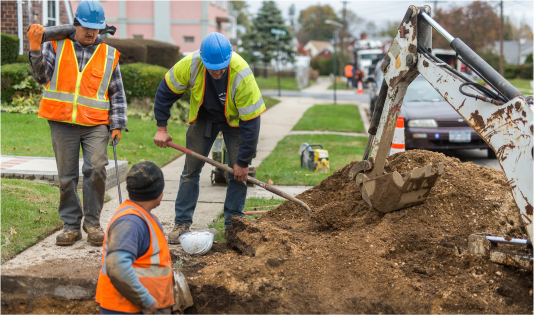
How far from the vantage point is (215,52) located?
159 inches

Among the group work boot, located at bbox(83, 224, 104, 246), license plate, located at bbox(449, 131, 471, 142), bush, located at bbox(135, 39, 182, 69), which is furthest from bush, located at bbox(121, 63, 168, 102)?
work boot, located at bbox(83, 224, 104, 246)

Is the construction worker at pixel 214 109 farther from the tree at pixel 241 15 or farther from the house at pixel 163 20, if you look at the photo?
the tree at pixel 241 15

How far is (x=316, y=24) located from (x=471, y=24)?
52713 millimetres

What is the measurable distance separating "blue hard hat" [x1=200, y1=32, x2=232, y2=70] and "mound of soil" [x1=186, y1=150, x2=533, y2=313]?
4.45 feet

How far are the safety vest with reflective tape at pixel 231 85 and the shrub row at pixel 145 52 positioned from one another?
1073cm

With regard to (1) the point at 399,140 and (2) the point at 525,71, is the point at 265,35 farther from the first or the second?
(1) the point at 399,140

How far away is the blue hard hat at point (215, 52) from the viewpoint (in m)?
4.04

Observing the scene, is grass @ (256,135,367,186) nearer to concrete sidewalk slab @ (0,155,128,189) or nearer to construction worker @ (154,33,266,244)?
concrete sidewalk slab @ (0,155,128,189)

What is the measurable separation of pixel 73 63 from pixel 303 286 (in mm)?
2716

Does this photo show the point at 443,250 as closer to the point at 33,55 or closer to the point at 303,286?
the point at 303,286

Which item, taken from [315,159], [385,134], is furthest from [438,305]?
[315,159]

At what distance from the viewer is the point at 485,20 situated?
37.6 m

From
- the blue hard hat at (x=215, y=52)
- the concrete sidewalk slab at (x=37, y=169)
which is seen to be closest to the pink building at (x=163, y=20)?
the concrete sidewalk slab at (x=37, y=169)

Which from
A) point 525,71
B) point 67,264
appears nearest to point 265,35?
point 525,71
